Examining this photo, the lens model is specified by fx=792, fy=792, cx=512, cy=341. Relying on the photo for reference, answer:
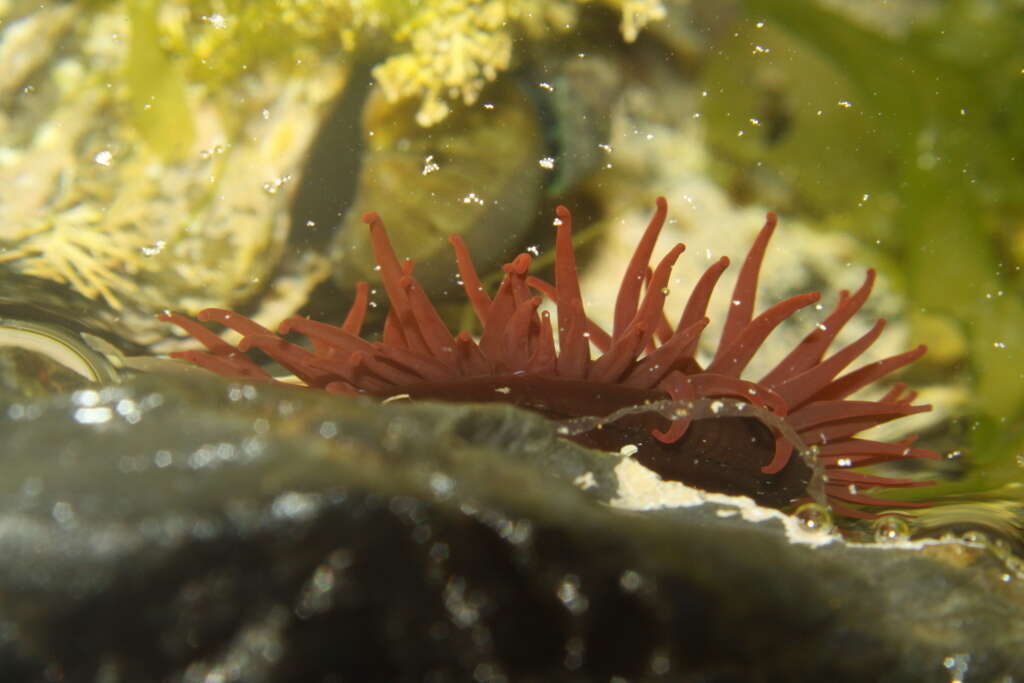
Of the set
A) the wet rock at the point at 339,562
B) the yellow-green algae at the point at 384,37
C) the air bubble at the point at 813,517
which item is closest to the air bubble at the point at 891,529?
the air bubble at the point at 813,517

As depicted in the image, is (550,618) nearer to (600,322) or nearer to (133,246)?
(600,322)

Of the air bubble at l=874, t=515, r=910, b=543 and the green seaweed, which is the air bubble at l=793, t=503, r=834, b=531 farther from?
the green seaweed

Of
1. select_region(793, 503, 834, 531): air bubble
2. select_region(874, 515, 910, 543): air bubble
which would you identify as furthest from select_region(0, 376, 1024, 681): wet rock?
select_region(874, 515, 910, 543): air bubble

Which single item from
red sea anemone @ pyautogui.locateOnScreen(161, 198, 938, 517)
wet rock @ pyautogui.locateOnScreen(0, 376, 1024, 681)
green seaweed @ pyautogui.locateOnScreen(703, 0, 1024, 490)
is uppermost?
green seaweed @ pyautogui.locateOnScreen(703, 0, 1024, 490)

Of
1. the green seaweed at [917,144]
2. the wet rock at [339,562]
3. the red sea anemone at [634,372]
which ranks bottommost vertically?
the wet rock at [339,562]

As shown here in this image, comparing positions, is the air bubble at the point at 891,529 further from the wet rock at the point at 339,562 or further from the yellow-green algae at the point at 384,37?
the yellow-green algae at the point at 384,37

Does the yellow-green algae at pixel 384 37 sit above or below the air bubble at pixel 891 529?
above
